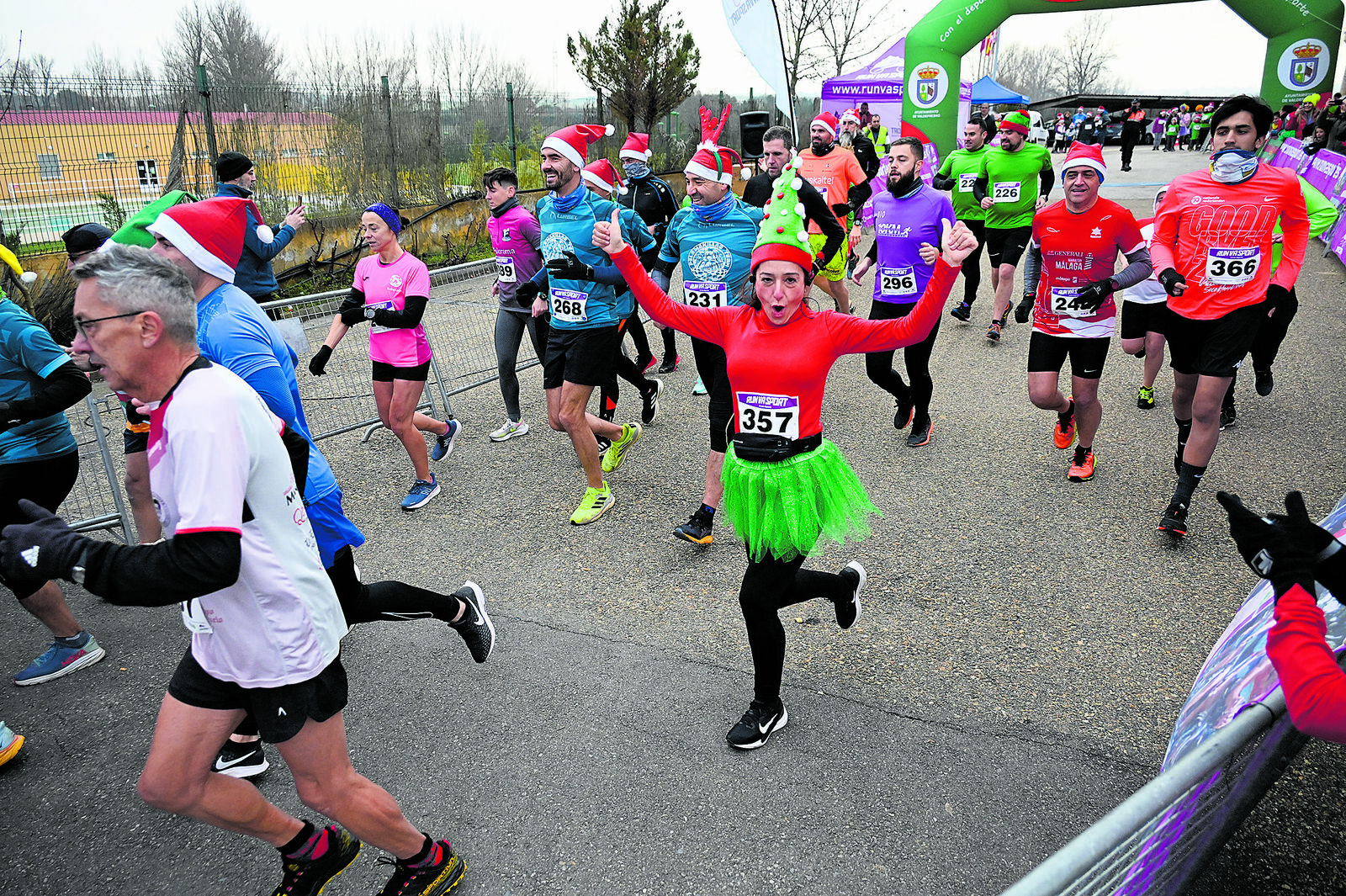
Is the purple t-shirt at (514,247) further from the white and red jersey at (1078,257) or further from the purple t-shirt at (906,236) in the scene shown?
the white and red jersey at (1078,257)

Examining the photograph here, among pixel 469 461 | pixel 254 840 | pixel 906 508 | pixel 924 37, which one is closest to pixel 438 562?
pixel 469 461

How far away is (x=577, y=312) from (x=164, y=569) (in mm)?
3495

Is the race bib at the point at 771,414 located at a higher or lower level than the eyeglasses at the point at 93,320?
lower

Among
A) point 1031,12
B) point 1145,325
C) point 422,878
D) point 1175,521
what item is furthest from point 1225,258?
point 1031,12

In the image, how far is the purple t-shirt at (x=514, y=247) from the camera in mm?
6211

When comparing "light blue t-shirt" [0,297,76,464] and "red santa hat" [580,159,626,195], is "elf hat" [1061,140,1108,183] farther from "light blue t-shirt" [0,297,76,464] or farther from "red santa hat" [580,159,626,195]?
"light blue t-shirt" [0,297,76,464]

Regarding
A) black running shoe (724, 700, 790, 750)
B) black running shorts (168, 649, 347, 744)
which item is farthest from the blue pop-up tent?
black running shorts (168, 649, 347, 744)

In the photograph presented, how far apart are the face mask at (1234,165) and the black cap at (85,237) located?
233 inches

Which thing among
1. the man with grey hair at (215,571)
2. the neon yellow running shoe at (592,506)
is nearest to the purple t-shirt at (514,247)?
the neon yellow running shoe at (592,506)

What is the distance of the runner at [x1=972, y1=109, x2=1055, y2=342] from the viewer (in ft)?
27.0

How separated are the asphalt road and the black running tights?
0.27 metres

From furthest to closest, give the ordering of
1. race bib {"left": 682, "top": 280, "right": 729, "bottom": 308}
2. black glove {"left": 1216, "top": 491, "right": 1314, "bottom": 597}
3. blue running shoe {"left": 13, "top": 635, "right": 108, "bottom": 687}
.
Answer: race bib {"left": 682, "top": 280, "right": 729, "bottom": 308} < blue running shoe {"left": 13, "top": 635, "right": 108, "bottom": 687} < black glove {"left": 1216, "top": 491, "right": 1314, "bottom": 597}

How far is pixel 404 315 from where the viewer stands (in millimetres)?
5125

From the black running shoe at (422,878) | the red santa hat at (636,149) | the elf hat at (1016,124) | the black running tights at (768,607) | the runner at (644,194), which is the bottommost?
the black running shoe at (422,878)
